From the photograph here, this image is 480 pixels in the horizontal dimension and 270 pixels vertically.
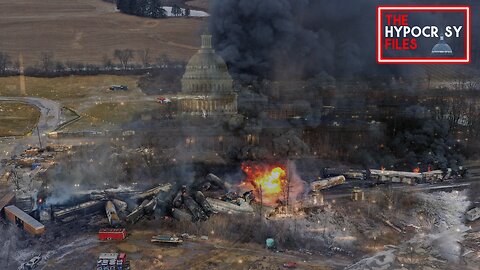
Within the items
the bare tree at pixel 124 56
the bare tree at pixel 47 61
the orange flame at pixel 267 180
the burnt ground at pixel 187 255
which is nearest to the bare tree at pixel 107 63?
the bare tree at pixel 124 56

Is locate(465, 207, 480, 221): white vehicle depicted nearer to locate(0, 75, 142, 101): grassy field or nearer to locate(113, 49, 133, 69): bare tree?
locate(0, 75, 142, 101): grassy field

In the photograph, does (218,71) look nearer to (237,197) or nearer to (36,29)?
(237,197)

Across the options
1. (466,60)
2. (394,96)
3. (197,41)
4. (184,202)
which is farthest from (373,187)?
(197,41)

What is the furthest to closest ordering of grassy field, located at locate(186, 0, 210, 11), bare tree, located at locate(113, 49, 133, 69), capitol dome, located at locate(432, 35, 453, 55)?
grassy field, located at locate(186, 0, 210, 11), bare tree, located at locate(113, 49, 133, 69), capitol dome, located at locate(432, 35, 453, 55)

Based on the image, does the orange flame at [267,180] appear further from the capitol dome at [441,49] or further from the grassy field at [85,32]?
the grassy field at [85,32]

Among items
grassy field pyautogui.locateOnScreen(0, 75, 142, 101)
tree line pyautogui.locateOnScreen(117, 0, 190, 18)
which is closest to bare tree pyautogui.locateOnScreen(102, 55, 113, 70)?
grassy field pyautogui.locateOnScreen(0, 75, 142, 101)

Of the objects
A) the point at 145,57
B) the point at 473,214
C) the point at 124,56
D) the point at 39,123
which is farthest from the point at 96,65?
the point at 473,214
